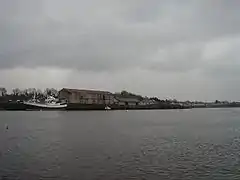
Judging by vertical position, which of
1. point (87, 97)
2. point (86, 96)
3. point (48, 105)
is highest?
point (86, 96)

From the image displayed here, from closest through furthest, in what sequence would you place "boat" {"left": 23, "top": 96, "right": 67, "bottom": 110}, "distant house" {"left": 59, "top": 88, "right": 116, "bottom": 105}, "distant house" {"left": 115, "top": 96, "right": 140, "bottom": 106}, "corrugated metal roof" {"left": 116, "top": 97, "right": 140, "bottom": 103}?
"boat" {"left": 23, "top": 96, "right": 67, "bottom": 110} < "distant house" {"left": 59, "top": 88, "right": 116, "bottom": 105} < "distant house" {"left": 115, "top": 96, "right": 140, "bottom": 106} < "corrugated metal roof" {"left": 116, "top": 97, "right": 140, "bottom": 103}

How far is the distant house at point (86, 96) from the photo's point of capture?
5699 inches

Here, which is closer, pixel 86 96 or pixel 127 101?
pixel 86 96

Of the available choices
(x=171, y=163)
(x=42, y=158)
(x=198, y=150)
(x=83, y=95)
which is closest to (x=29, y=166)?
(x=42, y=158)

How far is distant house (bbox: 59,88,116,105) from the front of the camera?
144750 millimetres

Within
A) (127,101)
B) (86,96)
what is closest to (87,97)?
(86,96)

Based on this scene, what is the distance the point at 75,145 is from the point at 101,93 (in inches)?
5309

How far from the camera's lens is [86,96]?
15500 centimetres

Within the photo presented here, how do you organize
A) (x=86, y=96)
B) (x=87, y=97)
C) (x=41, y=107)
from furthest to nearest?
(x=87, y=97) → (x=86, y=96) → (x=41, y=107)

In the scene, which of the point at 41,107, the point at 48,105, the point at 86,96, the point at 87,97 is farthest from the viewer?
the point at 87,97

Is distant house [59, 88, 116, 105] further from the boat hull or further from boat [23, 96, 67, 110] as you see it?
the boat hull

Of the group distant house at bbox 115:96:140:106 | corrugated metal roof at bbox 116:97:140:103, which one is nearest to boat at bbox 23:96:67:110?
distant house at bbox 115:96:140:106

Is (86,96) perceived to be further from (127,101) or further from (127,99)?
(127,99)

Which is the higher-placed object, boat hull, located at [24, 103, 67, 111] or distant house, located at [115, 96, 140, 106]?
distant house, located at [115, 96, 140, 106]
